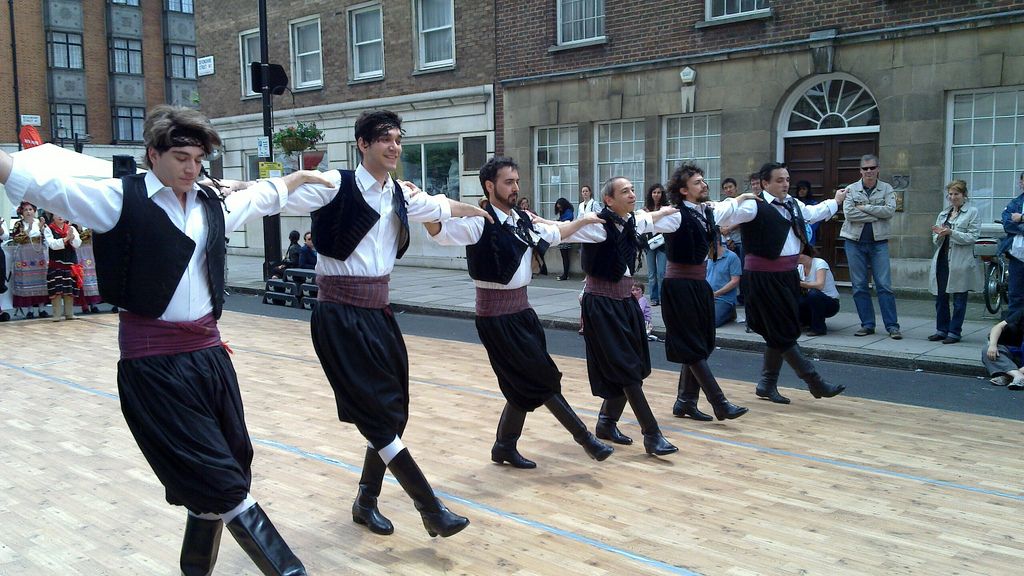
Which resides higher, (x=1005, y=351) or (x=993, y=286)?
(x=993, y=286)

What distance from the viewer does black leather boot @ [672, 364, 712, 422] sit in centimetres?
670

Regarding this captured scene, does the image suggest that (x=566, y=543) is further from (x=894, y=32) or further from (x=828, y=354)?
(x=894, y=32)

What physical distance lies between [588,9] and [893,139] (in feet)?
21.0

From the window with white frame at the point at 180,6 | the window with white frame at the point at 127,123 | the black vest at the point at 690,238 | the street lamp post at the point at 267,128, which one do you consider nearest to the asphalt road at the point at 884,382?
the black vest at the point at 690,238

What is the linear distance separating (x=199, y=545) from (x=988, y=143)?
1237 centimetres

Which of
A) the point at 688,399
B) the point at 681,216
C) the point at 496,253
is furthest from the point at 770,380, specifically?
the point at 496,253

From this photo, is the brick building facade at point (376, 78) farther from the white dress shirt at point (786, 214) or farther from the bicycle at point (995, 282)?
the white dress shirt at point (786, 214)

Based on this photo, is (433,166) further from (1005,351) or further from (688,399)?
(688,399)

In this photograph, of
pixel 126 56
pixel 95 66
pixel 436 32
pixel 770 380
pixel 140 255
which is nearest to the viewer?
pixel 140 255

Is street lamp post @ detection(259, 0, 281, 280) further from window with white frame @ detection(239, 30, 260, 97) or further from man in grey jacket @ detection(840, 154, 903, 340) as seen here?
man in grey jacket @ detection(840, 154, 903, 340)

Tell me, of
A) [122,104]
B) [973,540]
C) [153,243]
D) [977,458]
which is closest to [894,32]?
[977,458]

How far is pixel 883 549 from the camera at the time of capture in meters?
4.13

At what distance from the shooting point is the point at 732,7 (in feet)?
48.5

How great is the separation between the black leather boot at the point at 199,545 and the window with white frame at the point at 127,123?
43.7 meters
